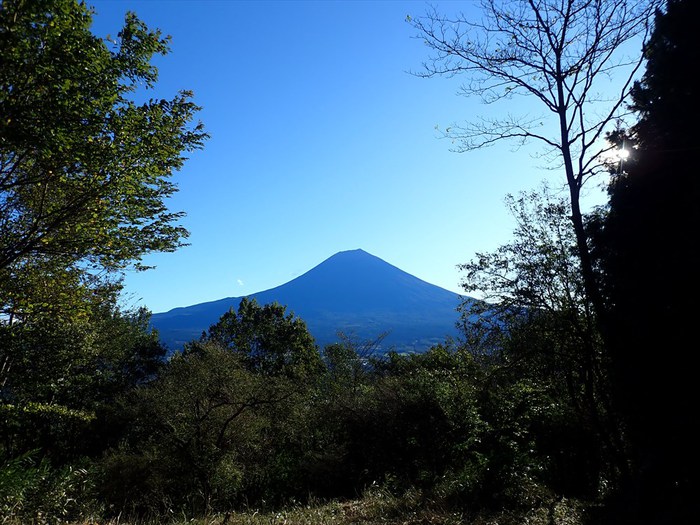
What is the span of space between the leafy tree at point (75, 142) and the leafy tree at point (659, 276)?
8.25 m

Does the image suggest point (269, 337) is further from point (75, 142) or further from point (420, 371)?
point (75, 142)

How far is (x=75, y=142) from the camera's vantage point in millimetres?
5840

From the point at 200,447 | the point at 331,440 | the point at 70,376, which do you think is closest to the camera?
the point at 200,447

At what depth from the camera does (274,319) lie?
126 feet

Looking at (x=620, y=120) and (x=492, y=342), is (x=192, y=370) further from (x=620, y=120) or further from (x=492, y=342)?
(x=620, y=120)

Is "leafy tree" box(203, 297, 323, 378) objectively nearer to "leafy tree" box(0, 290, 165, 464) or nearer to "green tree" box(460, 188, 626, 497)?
"leafy tree" box(0, 290, 165, 464)

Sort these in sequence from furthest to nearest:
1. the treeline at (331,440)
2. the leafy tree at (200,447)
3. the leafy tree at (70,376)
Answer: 1. the leafy tree at (200,447)
2. the leafy tree at (70,376)
3. the treeline at (331,440)

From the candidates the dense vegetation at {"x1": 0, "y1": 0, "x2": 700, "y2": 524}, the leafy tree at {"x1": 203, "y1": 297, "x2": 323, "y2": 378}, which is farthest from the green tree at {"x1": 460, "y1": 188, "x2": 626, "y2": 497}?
the leafy tree at {"x1": 203, "y1": 297, "x2": 323, "y2": 378}

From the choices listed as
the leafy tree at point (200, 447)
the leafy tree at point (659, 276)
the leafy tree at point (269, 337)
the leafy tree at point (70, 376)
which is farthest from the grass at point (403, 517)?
the leafy tree at point (269, 337)

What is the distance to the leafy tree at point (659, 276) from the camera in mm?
5512

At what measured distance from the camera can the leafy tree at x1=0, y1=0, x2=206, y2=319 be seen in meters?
5.22

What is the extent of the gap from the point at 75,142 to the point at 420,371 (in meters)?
12.4

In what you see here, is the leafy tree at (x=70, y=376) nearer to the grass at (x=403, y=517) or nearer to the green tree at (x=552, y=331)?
the grass at (x=403, y=517)

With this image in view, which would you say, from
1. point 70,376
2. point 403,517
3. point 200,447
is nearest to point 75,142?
point 403,517
